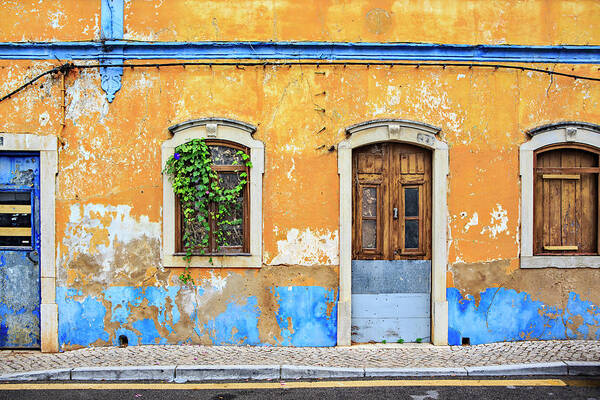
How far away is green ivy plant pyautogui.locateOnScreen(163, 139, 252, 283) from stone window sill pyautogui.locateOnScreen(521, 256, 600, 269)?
13.8 ft

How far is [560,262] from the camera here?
23.3ft

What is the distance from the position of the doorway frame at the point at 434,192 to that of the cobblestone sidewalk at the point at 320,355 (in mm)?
386

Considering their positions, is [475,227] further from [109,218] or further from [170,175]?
[109,218]

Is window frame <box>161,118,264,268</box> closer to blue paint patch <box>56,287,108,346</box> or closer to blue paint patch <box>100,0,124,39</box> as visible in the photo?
blue paint patch <box>56,287,108,346</box>

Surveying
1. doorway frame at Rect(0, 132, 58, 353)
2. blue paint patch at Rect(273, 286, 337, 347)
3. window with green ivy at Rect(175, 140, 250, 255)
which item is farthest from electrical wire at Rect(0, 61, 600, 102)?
blue paint patch at Rect(273, 286, 337, 347)

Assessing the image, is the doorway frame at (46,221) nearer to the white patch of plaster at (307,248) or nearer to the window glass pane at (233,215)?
the window glass pane at (233,215)

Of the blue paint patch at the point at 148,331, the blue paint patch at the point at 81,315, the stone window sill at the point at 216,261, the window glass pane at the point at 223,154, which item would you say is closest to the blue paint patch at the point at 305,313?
the stone window sill at the point at 216,261

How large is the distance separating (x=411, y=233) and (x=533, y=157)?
6.74 ft

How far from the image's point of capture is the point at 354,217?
713cm

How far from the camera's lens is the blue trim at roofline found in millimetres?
6863

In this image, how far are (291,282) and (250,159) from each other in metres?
1.83

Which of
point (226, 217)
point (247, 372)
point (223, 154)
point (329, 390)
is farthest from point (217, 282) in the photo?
point (329, 390)

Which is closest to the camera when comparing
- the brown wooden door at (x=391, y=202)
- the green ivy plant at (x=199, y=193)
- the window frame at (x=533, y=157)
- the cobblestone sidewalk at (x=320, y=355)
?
the cobblestone sidewalk at (x=320, y=355)

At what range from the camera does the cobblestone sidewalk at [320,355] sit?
620 centimetres
